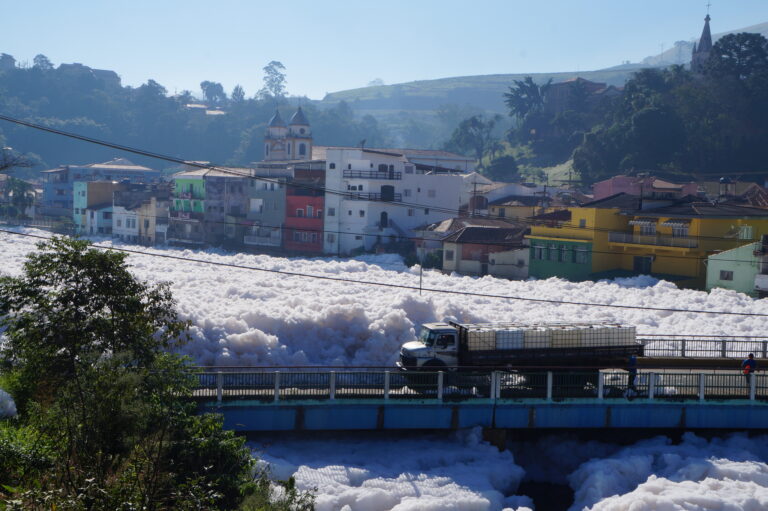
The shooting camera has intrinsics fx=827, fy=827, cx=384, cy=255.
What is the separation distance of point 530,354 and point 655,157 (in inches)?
2317

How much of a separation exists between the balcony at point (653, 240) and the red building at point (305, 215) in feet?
79.4

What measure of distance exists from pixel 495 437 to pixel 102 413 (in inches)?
376

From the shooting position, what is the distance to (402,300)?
2986 cm

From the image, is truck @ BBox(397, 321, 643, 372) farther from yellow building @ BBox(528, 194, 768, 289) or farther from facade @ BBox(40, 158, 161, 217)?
facade @ BBox(40, 158, 161, 217)

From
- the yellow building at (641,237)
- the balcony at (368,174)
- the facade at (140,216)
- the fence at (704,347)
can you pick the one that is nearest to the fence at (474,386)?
the fence at (704,347)

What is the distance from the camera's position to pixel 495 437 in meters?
19.1

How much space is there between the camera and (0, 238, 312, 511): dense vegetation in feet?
33.2

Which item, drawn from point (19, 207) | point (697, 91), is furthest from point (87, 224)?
point (697, 91)

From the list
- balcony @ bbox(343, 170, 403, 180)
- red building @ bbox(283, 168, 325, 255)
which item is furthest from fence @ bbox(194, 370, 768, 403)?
red building @ bbox(283, 168, 325, 255)

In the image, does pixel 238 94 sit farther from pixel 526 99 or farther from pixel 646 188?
pixel 646 188

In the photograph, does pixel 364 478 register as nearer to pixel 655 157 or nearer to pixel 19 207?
pixel 655 157

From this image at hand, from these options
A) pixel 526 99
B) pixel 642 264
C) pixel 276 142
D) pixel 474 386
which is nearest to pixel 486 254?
pixel 642 264

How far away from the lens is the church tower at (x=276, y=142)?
300 ft

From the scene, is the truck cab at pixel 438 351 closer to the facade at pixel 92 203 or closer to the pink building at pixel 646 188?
the pink building at pixel 646 188
